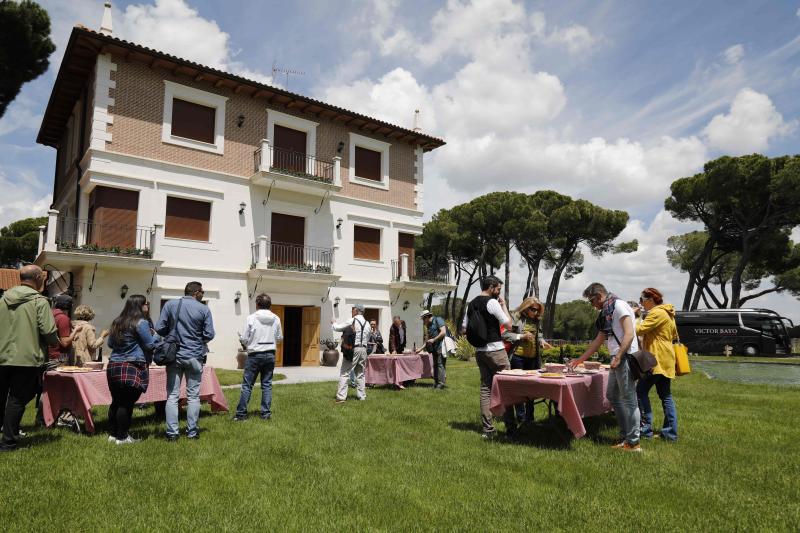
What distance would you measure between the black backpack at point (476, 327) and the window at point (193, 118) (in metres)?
13.3

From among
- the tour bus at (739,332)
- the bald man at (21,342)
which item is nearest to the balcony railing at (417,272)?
the tour bus at (739,332)

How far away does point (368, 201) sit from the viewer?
20.1 meters

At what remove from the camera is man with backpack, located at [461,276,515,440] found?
591 cm

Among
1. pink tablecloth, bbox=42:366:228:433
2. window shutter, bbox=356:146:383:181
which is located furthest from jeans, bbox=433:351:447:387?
window shutter, bbox=356:146:383:181

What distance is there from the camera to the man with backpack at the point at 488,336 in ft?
19.4

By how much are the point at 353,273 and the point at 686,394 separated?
12161 millimetres

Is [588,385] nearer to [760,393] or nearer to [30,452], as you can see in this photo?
[30,452]

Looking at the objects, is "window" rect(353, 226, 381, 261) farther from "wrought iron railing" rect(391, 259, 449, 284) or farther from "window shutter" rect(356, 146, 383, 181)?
"window shutter" rect(356, 146, 383, 181)

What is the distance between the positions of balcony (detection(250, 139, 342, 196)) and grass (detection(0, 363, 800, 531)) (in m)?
11.5

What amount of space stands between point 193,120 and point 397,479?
15161 millimetres

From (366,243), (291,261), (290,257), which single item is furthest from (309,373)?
(366,243)

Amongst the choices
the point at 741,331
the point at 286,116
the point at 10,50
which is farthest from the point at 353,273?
the point at 741,331

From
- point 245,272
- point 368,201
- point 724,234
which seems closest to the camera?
point 245,272

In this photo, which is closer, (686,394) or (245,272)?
(686,394)
